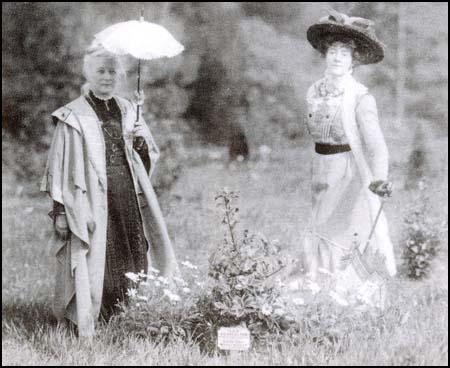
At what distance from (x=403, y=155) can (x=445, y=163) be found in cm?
44

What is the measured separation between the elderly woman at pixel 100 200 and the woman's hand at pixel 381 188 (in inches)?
54.5

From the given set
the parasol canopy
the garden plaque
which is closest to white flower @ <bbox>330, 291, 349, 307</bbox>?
the garden plaque

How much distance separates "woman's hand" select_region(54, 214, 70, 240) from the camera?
4.41 metres

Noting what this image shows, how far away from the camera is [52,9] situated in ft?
18.0

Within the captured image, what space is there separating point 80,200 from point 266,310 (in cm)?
131

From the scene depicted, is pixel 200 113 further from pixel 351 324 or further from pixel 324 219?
pixel 351 324

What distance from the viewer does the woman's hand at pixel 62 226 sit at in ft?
14.5

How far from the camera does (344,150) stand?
4.55m

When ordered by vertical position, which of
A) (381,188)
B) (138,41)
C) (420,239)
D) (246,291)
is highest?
(138,41)

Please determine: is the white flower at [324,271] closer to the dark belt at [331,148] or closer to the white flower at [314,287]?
the white flower at [314,287]

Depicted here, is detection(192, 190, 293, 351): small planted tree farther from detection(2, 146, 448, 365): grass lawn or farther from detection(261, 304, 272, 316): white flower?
detection(2, 146, 448, 365): grass lawn

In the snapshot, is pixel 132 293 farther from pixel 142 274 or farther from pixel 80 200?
pixel 80 200

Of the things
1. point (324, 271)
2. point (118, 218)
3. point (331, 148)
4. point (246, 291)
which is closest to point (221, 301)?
point (246, 291)

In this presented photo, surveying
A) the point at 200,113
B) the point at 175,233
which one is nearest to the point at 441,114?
the point at 200,113
